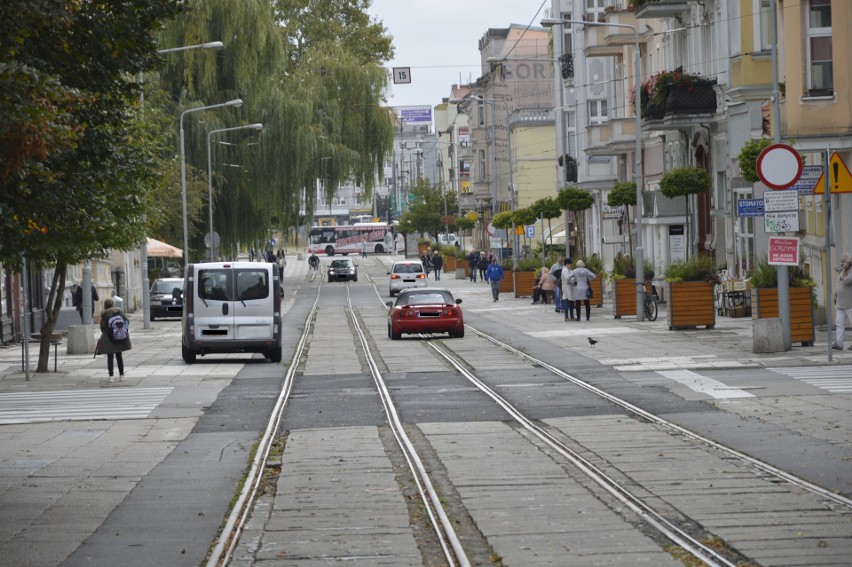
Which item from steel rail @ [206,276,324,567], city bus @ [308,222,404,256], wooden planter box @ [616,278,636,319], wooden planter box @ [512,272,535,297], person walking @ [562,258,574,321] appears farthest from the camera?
city bus @ [308,222,404,256]

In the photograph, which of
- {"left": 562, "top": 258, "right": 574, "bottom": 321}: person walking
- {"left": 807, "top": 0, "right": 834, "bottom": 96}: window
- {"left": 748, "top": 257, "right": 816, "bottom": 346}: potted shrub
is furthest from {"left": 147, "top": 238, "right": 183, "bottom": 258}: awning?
{"left": 807, "top": 0, "right": 834, "bottom": 96}: window

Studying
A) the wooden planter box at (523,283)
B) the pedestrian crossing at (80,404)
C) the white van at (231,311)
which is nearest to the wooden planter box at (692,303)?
the white van at (231,311)

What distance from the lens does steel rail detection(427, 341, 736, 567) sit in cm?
900

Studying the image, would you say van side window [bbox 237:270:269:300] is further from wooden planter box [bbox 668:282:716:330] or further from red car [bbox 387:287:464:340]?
wooden planter box [bbox 668:282:716:330]

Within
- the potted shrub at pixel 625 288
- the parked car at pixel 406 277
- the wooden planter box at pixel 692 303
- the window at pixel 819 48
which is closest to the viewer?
the window at pixel 819 48

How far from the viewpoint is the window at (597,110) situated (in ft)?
209

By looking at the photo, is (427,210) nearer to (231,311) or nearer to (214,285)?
(214,285)

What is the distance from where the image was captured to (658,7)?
143 ft

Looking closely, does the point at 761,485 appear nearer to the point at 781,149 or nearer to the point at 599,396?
the point at 599,396

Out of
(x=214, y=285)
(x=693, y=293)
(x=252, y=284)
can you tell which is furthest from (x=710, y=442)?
(x=693, y=293)

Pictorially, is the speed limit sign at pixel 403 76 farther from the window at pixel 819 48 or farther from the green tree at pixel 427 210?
the window at pixel 819 48

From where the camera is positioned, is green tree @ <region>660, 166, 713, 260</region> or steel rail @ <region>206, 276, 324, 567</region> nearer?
steel rail @ <region>206, 276, 324, 567</region>

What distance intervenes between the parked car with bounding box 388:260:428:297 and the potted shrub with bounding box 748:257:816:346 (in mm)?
35750

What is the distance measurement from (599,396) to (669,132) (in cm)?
2978
